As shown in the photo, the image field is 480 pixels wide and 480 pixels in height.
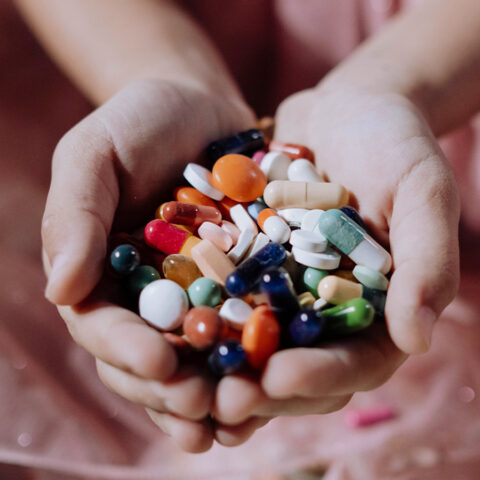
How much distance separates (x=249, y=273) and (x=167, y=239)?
0.24 metres

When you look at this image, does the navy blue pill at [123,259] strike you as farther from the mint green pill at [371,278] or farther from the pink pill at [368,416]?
the pink pill at [368,416]

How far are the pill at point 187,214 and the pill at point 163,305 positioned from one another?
0.74ft

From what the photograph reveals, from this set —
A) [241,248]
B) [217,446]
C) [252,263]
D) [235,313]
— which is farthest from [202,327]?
[217,446]

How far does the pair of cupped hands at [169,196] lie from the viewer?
0.97 metres

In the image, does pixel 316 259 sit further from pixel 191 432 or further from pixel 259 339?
pixel 191 432

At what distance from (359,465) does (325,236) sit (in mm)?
770

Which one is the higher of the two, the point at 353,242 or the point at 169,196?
the point at 169,196

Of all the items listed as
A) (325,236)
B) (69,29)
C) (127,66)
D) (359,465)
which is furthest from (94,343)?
(69,29)

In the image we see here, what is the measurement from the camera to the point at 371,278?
1.17m

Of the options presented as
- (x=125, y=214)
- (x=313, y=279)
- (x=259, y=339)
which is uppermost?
(x=125, y=214)

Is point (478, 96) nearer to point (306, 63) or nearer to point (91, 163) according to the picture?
point (306, 63)

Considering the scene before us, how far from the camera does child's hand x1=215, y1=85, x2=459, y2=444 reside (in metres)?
0.97

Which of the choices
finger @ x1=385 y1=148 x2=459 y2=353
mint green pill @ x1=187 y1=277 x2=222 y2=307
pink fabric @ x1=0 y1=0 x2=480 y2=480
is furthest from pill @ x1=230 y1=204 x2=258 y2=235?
pink fabric @ x1=0 y1=0 x2=480 y2=480

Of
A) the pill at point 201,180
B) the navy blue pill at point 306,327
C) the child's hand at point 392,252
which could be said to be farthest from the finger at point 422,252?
the pill at point 201,180
